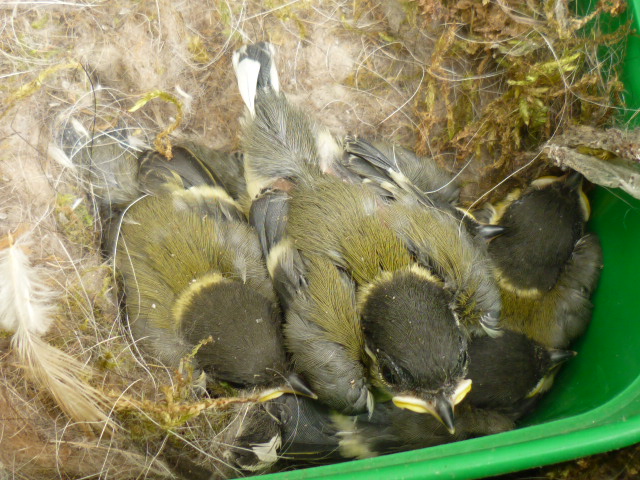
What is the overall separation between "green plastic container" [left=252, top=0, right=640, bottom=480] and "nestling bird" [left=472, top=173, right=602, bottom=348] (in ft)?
0.18

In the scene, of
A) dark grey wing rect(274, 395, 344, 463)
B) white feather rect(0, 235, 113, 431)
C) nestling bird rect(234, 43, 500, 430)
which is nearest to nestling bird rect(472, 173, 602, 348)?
nestling bird rect(234, 43, 500, 430)

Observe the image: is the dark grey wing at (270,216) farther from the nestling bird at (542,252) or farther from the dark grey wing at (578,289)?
the dark grey wing at (578,289)

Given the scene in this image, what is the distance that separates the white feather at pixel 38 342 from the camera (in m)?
1.76

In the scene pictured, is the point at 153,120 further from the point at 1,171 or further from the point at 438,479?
the point at 438,479

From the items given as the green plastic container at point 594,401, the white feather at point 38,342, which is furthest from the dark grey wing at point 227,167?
the green plastic container at point 594,401

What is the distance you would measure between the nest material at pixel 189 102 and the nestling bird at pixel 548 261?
0.18 metres

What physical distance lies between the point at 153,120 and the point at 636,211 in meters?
1.62

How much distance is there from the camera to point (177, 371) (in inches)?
67.5

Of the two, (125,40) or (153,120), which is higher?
(125,40)

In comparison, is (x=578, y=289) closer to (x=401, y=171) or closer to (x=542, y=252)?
(x=542, y=252)

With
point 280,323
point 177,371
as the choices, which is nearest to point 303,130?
point 280,323

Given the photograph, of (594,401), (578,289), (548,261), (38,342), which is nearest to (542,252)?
(548,261)

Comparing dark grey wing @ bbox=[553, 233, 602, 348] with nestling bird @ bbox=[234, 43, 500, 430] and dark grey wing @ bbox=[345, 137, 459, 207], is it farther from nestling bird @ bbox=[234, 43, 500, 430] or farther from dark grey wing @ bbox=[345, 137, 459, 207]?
dark grey wing @ bbox=[345, 137, 459, 207]

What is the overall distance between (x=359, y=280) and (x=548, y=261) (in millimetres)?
602
